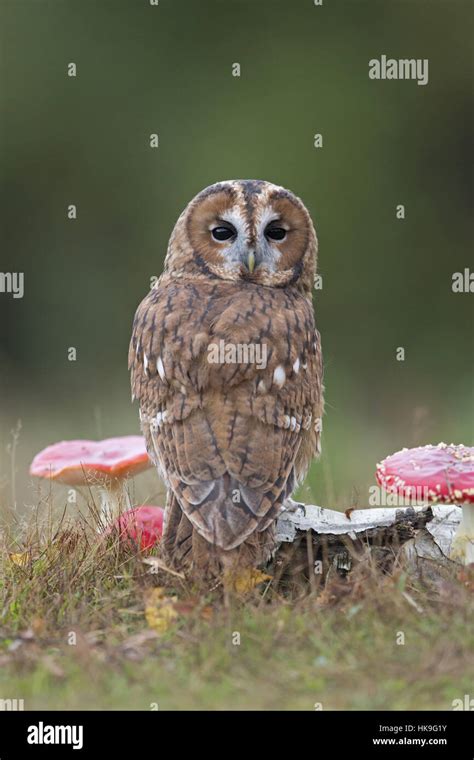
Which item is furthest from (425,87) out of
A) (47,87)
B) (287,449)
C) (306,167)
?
(287,449)

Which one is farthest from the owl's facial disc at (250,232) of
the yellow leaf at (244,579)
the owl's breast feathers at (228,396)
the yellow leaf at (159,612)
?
the yellow leaf at (159,612)

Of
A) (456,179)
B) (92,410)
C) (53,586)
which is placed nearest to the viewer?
(53,586)

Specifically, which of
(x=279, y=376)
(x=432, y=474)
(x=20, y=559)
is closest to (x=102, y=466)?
(x=20, y=559)

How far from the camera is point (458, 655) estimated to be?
12.2 feet

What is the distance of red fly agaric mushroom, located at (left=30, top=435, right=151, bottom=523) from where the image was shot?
16.5ft

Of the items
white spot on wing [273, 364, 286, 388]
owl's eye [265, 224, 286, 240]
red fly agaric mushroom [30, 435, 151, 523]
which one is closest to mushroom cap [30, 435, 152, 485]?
red fly agaric mushroom [30, 435, 151, 523]

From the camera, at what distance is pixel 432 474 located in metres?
4.31

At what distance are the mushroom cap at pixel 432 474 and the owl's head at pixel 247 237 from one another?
124cm

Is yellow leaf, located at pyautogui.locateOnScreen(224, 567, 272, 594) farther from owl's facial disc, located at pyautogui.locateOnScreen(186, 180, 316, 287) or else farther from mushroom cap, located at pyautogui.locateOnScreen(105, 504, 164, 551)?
owl's facial disc, located at pyautogui.locateOnScreen(186, 180, 316, 287)

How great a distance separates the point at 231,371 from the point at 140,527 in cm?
95

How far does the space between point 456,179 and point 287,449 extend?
36.4 feet

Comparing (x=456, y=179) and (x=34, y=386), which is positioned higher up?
(x=456, y=179)

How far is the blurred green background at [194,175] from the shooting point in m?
13.3

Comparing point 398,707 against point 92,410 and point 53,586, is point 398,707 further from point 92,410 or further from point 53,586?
point 92,410
